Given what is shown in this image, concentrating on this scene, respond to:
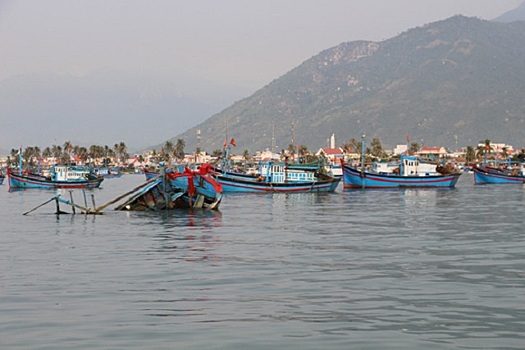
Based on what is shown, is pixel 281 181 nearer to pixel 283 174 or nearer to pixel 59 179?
pixel 283 174

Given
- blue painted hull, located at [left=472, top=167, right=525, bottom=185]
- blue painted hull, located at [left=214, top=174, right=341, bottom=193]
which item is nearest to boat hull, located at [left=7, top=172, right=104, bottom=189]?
blue painted hull, located at [left=214, top=174, right=341, bottom=193]

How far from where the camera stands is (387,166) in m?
169

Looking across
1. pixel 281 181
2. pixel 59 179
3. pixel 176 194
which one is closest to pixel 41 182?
pixel 59 179

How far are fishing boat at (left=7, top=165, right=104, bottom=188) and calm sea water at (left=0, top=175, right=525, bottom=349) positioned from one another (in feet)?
250

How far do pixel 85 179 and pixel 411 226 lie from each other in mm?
87400

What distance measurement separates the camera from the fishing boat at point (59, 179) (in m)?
119

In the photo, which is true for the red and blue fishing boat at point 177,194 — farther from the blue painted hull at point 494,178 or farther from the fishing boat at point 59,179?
the blue painted hull at point 494,178

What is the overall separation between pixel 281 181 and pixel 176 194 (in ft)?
126

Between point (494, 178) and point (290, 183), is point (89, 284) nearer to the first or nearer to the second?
point (290, 183)

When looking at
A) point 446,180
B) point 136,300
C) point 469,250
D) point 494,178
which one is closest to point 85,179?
point 446,180

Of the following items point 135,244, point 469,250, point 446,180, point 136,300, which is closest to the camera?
point 136,300

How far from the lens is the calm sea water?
658 inches

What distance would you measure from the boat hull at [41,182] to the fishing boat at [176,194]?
203ft

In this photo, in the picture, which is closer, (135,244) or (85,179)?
(135,244)
